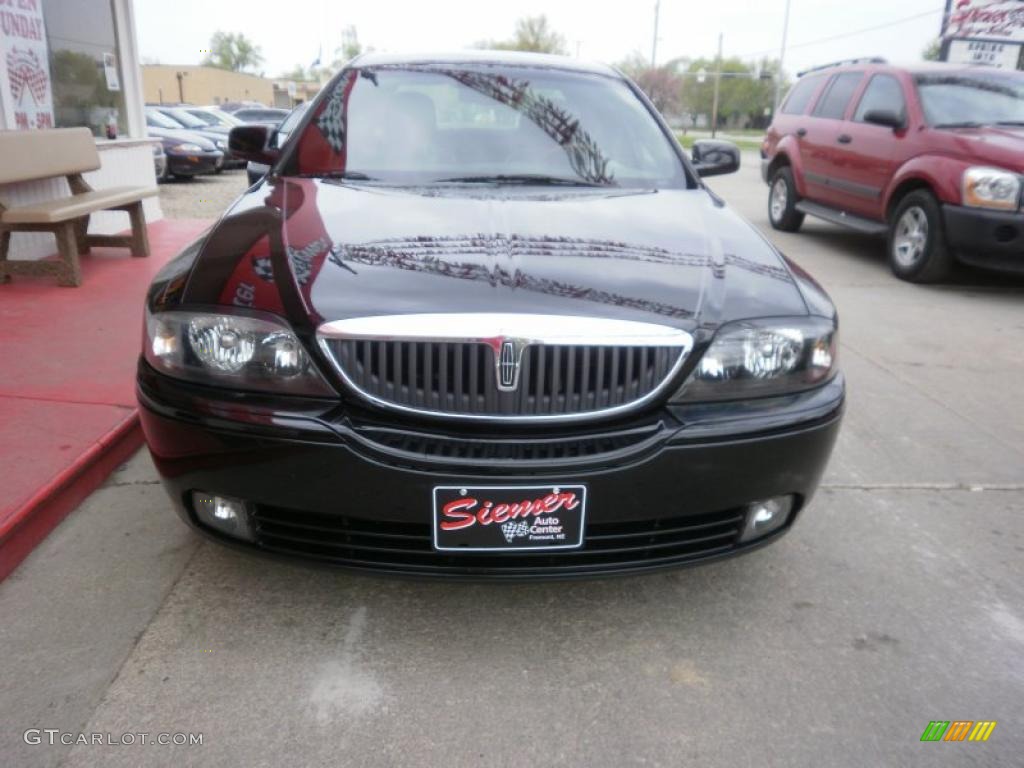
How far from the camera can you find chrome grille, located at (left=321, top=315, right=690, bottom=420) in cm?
191

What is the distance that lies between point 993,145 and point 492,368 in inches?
236

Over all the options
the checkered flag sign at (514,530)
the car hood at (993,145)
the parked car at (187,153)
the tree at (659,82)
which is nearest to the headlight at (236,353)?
the checkered flag sign at (514,530)

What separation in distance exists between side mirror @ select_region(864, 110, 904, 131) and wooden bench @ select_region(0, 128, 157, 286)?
6162 millimetres

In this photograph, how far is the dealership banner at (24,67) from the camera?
5844 mm

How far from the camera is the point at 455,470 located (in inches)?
73.1

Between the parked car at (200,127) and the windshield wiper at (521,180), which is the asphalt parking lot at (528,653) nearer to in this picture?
the windshield wiper at (521,180)

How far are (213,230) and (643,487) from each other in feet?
5.05

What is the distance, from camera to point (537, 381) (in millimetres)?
1931

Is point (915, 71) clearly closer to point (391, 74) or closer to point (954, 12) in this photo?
point (391, 74)

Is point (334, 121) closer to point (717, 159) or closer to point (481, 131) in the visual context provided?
point (481, 131)

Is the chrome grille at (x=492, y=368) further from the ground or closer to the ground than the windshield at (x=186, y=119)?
closer to the ground

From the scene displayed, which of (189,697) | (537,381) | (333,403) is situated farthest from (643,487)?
(189,697)

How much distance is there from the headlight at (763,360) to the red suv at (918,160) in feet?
16.5

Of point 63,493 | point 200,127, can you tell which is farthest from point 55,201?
point 200,127
